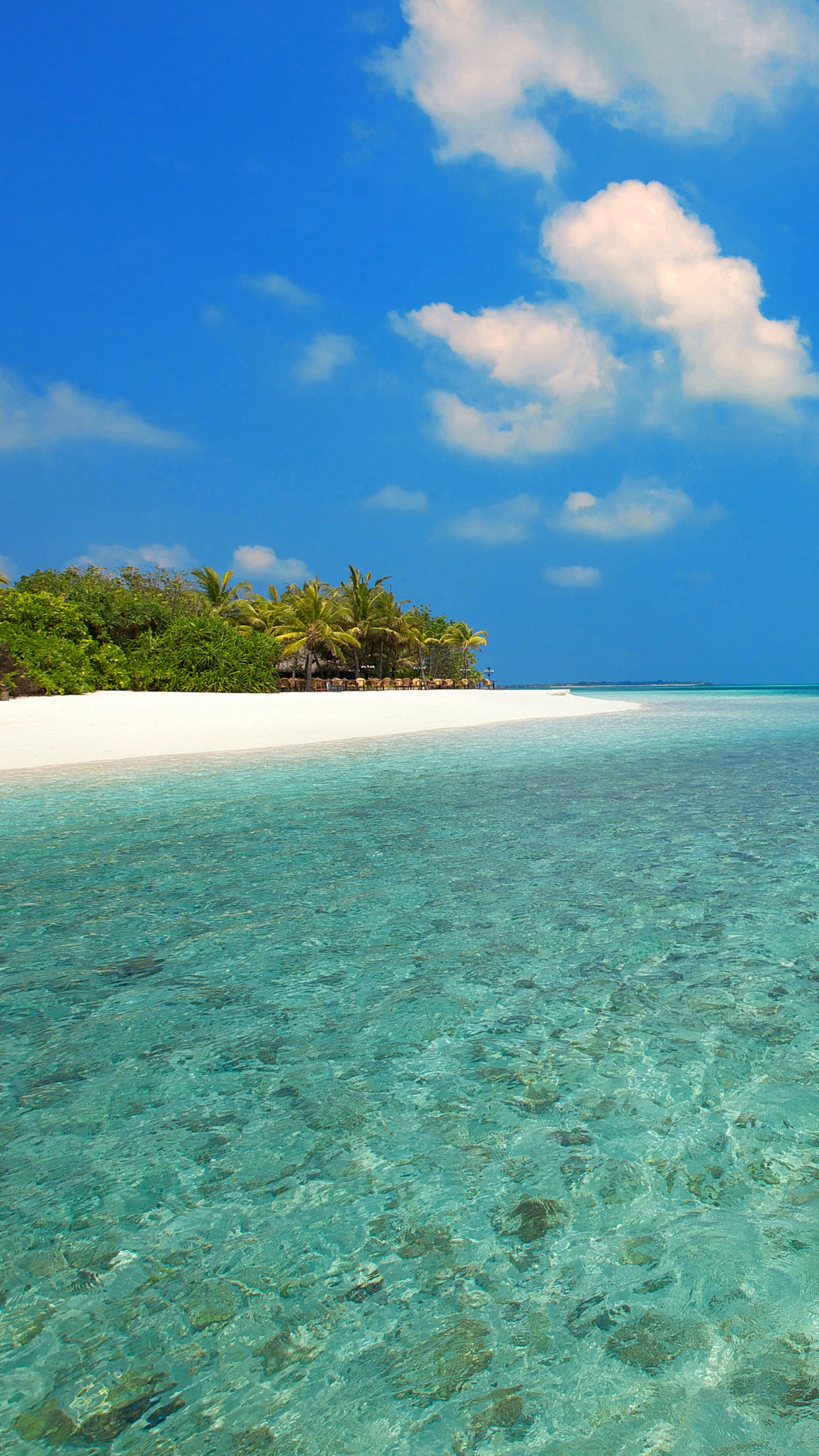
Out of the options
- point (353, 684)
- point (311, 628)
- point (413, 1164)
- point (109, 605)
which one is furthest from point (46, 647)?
point (353, 684)

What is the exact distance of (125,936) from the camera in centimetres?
463

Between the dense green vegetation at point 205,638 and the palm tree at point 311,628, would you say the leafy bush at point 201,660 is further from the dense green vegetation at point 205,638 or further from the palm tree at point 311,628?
the palm tree at point 311,628

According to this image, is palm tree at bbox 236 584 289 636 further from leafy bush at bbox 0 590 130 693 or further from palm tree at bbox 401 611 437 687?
leafy bush at bbox 0 590 130 693

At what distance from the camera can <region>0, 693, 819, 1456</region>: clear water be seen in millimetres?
1689

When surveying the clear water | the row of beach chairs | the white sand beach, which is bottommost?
the clear water

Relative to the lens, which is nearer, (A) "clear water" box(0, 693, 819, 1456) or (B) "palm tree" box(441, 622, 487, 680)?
(A) "clear water" box(0, 693, 819, 1456)

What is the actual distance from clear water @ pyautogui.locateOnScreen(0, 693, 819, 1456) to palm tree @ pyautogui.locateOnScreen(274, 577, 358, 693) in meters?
40.4

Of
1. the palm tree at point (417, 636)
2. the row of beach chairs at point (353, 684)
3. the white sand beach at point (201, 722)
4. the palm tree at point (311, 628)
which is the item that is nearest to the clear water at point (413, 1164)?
the white sand beach at point (201, 722)

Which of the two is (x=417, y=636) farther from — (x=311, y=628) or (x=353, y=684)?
(x=311, y=628)

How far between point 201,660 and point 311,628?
12.5 m

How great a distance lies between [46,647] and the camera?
25875 mm

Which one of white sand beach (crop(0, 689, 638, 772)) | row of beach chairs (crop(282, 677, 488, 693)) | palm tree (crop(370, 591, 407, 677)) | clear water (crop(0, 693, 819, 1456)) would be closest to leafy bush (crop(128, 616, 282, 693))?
white sand beach (crop(0, 689, 638, 772))

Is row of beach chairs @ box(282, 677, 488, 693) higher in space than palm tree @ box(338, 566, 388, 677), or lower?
lower

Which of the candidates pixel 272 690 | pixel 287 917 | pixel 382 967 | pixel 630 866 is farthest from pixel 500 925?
pixel 272 690
